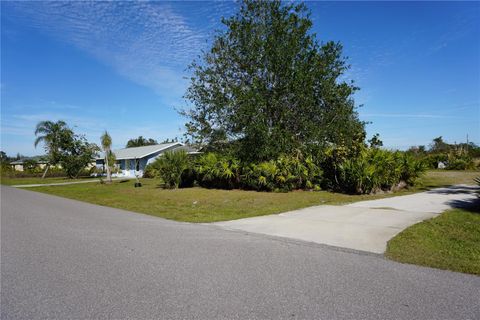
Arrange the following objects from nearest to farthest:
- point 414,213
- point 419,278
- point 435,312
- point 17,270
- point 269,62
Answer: point 435,312
point 419,278
point 17,270
point 414,213
point 269,62

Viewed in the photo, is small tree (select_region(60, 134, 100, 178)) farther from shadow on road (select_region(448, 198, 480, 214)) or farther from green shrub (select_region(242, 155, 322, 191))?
shadow on road (select_region(448, 198, 480, 214))

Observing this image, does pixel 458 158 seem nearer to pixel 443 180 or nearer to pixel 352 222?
pixel 443 180

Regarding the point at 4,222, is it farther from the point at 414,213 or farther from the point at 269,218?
the point at 414,213

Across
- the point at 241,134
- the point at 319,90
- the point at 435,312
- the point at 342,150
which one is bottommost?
the point at 435,312

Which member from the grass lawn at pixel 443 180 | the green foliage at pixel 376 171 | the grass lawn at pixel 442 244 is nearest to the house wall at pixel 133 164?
the green foliage at pixel 376 171

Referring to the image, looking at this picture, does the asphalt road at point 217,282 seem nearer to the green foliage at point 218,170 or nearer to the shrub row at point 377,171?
the shrub row at point 377,171

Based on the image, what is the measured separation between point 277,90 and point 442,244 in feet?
43.1

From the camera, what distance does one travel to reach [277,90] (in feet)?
58.0

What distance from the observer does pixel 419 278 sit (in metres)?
4.29

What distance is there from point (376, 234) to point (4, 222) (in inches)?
399

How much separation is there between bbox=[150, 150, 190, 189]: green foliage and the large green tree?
3432 mm

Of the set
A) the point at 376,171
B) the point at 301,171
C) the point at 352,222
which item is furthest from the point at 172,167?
the point at 352,222

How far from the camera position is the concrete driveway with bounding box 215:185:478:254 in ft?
20.9

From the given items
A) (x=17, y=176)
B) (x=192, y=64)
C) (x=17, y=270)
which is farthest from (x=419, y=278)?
(x=17, y=176)
